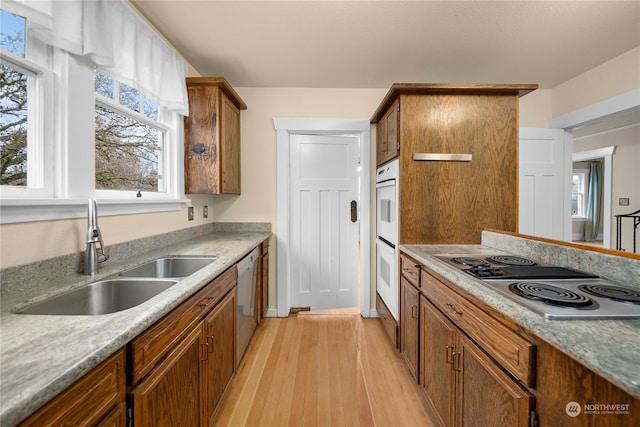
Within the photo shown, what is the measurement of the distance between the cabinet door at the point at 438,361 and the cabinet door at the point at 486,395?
72mm

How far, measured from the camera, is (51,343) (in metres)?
0.64

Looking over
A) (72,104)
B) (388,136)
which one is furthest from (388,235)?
(72,104)

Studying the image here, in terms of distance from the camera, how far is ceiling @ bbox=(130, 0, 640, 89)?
166cm

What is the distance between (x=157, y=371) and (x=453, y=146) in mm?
2163

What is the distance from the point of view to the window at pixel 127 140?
1525mm

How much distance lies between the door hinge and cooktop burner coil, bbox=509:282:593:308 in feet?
1.06

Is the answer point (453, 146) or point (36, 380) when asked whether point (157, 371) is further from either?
point (453, 146)

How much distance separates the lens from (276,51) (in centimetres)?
215

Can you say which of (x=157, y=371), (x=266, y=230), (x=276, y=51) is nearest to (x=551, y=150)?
(x=276, y=51)

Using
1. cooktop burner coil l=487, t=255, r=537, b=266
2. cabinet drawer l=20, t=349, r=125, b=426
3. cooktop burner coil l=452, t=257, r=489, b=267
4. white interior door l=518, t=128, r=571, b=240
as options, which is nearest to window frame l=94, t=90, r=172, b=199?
cabinet drawer l=20, t=349, r=125, b=426

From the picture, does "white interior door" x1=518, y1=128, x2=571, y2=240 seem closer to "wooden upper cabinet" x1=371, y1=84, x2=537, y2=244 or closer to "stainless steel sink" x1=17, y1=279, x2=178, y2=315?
"wooden upper cabinet" x1=371, y1=84, x2=537, y2=244

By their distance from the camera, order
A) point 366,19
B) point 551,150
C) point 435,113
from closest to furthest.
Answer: point 366,19, point 435,113, point 551,150

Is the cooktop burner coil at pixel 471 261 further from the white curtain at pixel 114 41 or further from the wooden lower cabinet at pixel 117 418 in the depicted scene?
the white curtain at pixel 114 41

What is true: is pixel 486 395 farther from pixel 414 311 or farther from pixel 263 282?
pixel 263 282
